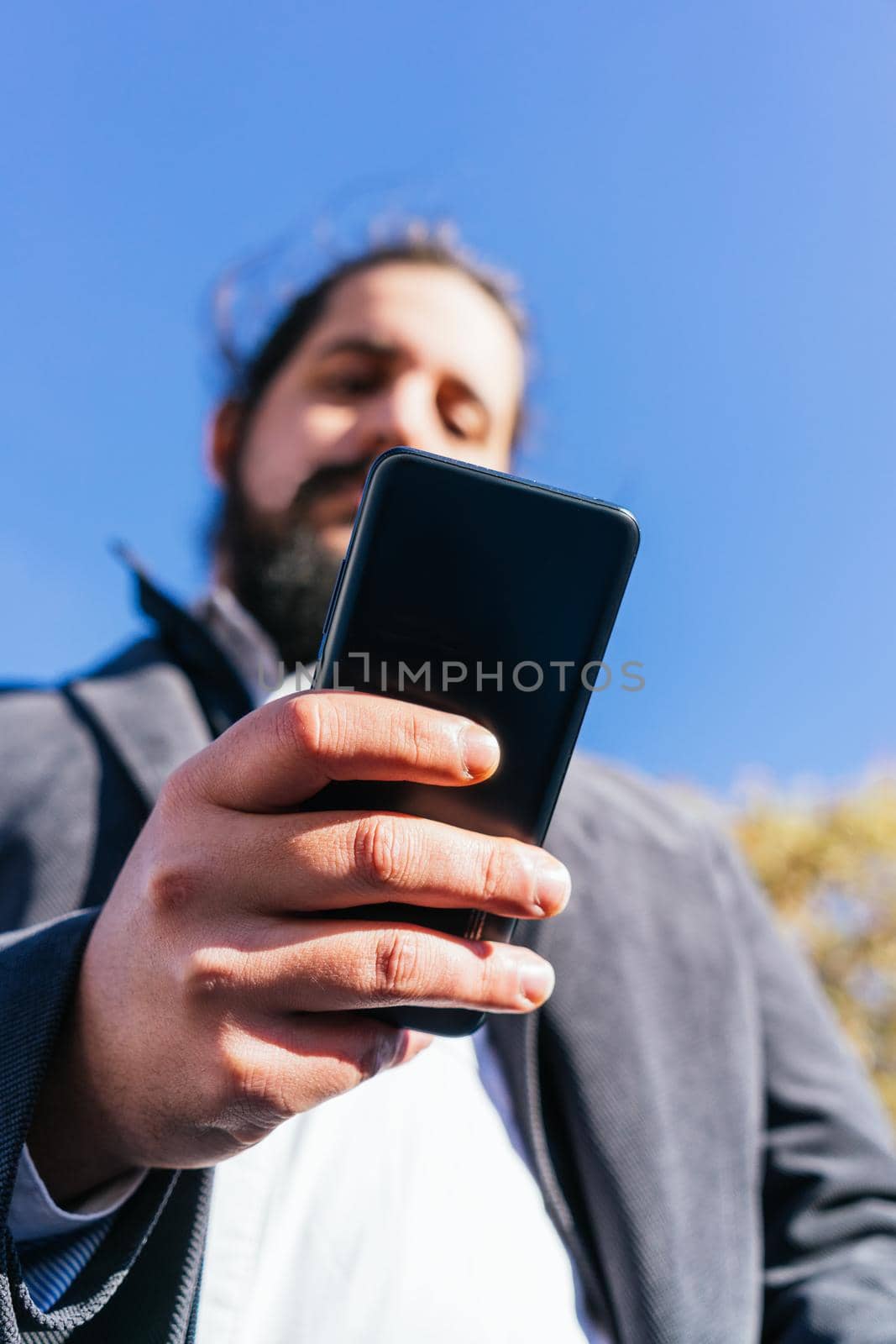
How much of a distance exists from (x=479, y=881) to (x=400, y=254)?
3177mm

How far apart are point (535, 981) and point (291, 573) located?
1.63 m

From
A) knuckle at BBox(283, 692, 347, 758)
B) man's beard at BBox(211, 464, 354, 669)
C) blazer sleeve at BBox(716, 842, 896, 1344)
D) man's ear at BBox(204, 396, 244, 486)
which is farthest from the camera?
man's ear at BBox(204, 396, 244, 486)

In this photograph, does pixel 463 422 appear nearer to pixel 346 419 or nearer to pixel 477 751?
pixel 346 419

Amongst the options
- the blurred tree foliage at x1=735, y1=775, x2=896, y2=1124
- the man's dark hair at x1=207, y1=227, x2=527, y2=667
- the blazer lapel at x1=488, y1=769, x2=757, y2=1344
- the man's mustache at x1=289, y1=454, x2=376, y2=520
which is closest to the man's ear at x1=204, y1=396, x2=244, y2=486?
the man's dark hair at x1=207, y1=227, x2=527, y2=667

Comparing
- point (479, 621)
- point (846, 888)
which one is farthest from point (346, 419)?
point (846, 888)

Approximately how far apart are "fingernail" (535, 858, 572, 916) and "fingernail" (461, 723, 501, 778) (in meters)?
0.10

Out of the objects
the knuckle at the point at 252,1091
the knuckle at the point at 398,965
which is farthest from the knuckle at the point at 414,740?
the knuckle at the point at 252,1091

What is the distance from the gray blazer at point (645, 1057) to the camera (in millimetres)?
1290

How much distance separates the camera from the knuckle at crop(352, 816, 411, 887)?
24.5 inches

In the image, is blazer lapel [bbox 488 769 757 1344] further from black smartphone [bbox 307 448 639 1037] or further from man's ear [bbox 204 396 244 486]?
man's ear [bbox 204 396 244 486]

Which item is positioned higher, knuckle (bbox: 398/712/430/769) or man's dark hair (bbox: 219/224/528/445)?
man's dark hair (bbox: 219/224/528/445)

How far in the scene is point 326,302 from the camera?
309 cm

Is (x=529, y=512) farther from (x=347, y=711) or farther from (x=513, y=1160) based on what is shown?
(x=513, y=1160)

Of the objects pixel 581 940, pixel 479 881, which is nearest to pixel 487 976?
pixel 479 881
